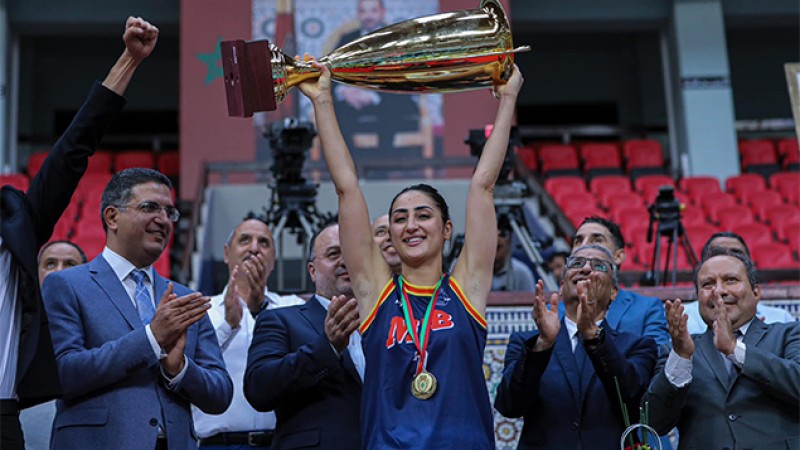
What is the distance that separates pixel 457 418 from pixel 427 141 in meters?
8.01

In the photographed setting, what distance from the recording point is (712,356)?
3.33 m

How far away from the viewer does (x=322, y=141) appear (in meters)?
2.87

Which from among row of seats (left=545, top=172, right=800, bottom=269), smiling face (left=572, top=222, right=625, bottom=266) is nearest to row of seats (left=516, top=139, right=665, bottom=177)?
row of seats (left=545, top=172, right=800, bottom=269)

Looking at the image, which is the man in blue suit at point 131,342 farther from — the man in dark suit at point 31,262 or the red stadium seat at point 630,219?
the red stadium seat at point 630,219

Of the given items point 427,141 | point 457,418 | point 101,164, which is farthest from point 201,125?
point 457,418

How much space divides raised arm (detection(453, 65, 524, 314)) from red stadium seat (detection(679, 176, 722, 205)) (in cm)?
738

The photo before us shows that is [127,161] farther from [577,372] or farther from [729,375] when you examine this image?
[729,375]

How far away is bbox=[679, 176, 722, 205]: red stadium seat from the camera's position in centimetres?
992

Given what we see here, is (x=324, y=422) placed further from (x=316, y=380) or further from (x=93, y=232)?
(x=93, y=232)

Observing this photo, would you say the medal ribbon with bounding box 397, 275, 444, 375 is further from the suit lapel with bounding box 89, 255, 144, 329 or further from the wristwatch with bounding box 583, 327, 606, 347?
the suit lapel with bounding box 89, 255, 144, 329

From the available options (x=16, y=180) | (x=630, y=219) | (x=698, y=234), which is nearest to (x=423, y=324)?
(x=698, y=234)

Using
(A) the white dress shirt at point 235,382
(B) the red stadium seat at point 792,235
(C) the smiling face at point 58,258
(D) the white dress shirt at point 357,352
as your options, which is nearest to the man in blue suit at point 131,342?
(D) the white dress shirt at point 357,352

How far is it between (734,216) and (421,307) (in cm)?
709

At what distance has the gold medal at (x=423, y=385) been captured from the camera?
103 inches
